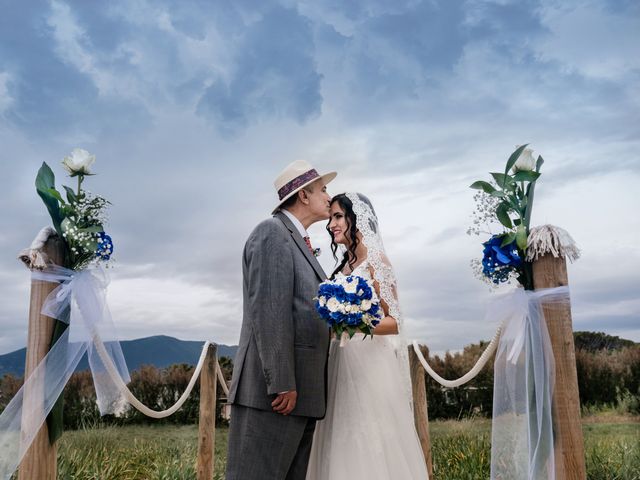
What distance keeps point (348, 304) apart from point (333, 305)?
8 cm

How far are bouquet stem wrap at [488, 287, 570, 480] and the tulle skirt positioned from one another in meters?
0.63

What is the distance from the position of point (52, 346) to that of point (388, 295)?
219cm

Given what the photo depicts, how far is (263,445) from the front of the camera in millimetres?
3525

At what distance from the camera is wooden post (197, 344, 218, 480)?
18.5 feet

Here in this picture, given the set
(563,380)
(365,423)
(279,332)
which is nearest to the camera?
(279,332)

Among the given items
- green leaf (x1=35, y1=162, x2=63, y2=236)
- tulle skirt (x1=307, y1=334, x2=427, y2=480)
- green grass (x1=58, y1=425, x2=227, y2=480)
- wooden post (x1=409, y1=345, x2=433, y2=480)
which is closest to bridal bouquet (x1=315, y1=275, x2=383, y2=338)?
tulle skirt (x1=307, y1=334, x2=427, y2=480)

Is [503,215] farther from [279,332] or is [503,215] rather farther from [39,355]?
[39,355]

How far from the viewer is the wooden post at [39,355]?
394cm

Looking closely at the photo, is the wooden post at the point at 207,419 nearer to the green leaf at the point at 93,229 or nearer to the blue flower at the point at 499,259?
the green leaf at the point at 93,229

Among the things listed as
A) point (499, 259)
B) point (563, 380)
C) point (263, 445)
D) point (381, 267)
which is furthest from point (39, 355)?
point (563, 380)

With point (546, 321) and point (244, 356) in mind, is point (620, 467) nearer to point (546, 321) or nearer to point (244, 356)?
point (546, 321)

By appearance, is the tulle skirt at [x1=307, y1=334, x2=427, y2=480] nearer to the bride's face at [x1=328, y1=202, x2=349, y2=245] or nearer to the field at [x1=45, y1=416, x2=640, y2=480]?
the bride's face at [x1=328, y1=202, x2=349, y2=245]

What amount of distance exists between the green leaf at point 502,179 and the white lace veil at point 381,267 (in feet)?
2.73

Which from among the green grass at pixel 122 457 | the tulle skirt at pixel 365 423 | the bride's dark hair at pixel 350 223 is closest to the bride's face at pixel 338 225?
the bride's dark hair at pixel 350 223
